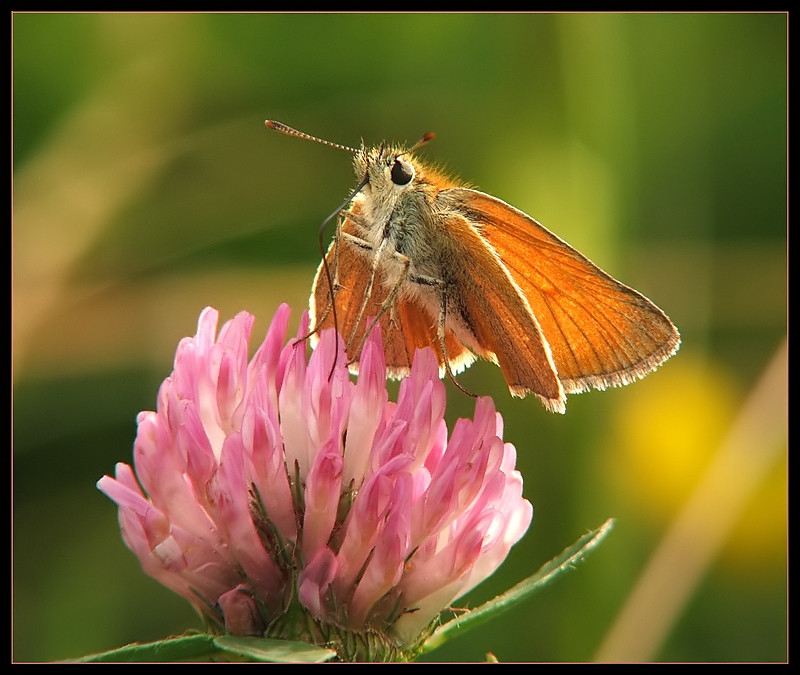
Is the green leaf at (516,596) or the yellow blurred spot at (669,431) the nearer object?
the green leaf at (516,596)

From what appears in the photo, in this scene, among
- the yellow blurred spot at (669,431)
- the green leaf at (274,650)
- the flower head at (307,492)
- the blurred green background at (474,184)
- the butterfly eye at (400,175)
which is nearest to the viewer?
the green leaf at (274,650)

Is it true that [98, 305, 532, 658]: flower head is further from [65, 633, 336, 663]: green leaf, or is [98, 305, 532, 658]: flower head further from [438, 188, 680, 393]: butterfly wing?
[438, 188, 680, 393]: butterfly wing

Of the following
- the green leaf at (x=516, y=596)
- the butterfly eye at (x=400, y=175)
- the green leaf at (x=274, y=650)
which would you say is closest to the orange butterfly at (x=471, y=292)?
the butterfly eye at (x=400, y=175)

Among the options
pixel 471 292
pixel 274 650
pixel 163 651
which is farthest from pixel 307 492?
pixel 471 292

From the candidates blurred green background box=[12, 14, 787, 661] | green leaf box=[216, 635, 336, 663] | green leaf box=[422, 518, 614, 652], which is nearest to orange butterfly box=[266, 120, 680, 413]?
green leaf box=[422, 518, 614, 652]

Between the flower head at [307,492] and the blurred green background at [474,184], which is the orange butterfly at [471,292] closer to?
the flower head at [307,492]

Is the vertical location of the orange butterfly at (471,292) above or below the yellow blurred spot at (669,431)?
above
